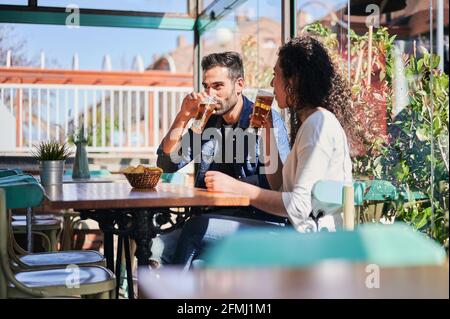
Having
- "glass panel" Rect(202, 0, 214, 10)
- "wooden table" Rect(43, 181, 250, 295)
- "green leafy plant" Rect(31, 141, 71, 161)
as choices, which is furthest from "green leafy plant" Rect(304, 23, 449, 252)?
"glass panel" Rect(202, 0, 214, 10)

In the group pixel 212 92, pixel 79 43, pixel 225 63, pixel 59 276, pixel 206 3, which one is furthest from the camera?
pixel 79 43

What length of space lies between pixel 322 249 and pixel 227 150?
2000 mm

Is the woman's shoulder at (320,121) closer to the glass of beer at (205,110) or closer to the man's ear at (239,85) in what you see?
the glass of beer at (205,110)

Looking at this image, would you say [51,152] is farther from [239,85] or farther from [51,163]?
[239,85]

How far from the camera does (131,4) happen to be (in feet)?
20.9

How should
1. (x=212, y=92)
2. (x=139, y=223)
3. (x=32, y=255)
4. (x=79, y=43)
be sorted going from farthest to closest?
1. (x=79, y=43)
2. (x=212, y=92)
3. (x=32, y=255)
4. (x=139, y=223)

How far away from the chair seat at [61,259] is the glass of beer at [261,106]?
938 mm

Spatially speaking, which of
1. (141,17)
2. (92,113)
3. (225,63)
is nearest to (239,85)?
(225,63)

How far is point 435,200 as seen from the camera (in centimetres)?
254

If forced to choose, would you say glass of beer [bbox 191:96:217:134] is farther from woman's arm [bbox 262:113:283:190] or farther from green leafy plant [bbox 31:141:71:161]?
green leafy plant [bbox 31:141:71:161]

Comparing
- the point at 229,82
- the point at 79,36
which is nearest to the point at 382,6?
the point at 229,82

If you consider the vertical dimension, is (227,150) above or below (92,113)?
below

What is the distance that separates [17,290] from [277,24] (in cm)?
275

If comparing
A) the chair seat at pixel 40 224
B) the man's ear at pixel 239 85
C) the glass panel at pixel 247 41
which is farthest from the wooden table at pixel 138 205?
the glass panel at pixel 247 41
